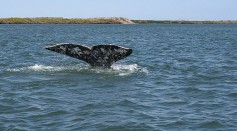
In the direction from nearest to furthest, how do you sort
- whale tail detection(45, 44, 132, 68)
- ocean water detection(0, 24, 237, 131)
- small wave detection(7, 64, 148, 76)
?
1. ocean water detection(0, 24, 237, 131)
2. whale tail detection(45, 44, 132, 68)
3. small wave detection(7, 64, 148, 76)

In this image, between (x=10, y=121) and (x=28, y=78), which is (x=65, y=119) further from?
(x=28, y=78)

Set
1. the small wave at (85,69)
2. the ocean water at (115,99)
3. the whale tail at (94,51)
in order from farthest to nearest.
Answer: the small wave at (85,69) < the whale tail at (94,51) < the ocean water at (115,99)

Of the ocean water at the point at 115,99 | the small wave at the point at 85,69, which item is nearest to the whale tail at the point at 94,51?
the ocean water at the point at 115,99

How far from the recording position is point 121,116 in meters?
13.6

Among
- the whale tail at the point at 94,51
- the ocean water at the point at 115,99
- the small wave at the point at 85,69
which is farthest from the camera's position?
the small wave at the point at 85,69

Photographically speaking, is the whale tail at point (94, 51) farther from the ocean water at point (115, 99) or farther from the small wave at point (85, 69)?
the small wave at point (85, 69)

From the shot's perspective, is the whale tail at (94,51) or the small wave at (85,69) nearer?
the whale tail at (94,51)

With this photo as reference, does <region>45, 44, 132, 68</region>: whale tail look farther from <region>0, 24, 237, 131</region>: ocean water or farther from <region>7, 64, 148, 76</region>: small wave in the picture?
<region>7, 64, 148, 76</region>: small wave

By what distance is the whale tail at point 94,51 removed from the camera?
18.6 meters

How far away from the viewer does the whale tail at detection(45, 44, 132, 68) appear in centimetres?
1864

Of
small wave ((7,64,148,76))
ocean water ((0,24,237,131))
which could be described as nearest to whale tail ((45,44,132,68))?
ocean water ((0,24,237,131))

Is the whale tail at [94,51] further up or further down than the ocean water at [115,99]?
further up

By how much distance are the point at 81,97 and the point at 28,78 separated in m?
4.90

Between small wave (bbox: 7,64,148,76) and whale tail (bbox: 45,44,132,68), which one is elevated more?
whale tail (bbox: 45,44,132,68)
